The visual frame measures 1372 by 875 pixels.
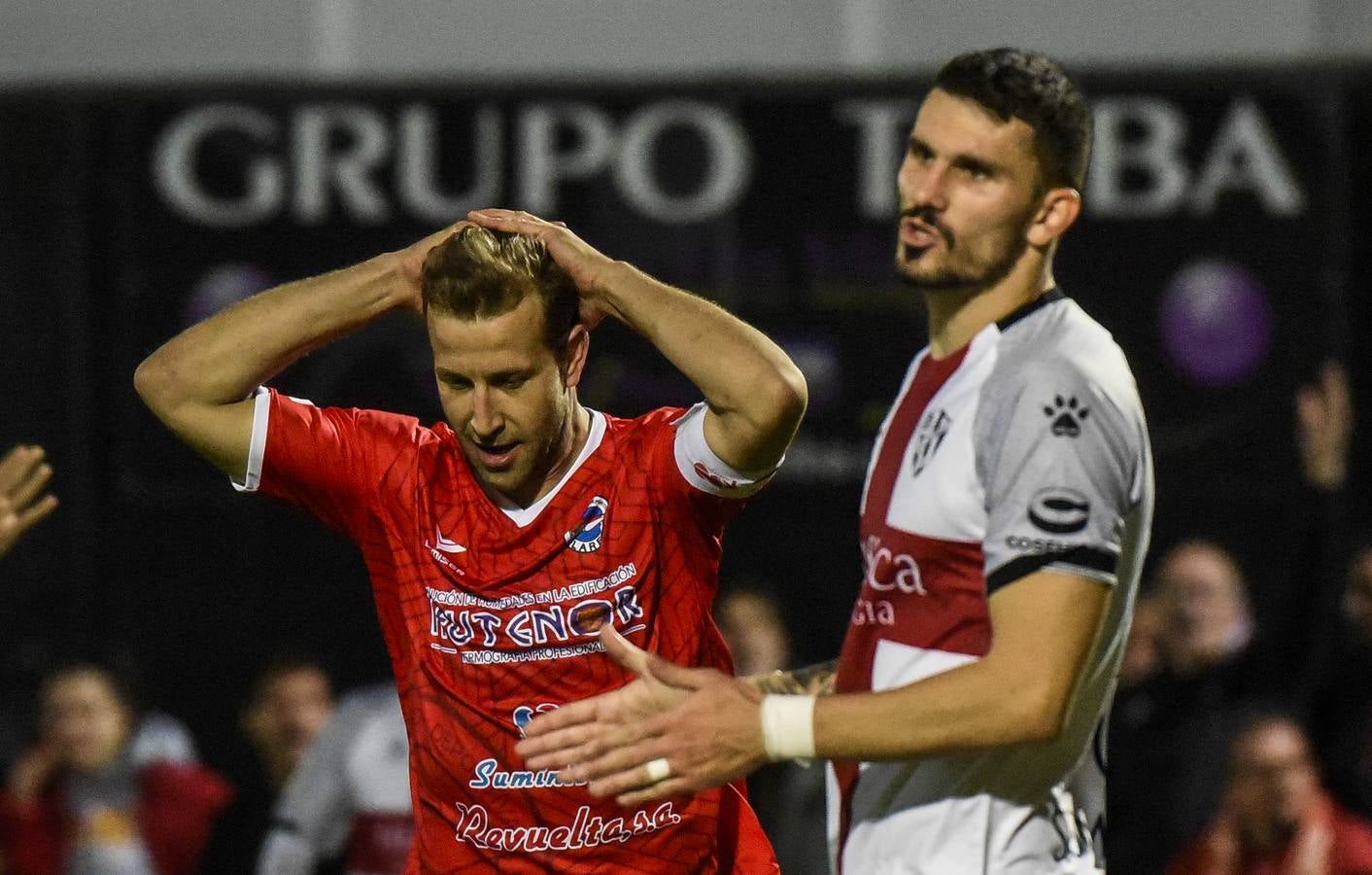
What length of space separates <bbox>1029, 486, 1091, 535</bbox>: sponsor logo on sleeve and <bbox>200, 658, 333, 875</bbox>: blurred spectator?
4.74 metres

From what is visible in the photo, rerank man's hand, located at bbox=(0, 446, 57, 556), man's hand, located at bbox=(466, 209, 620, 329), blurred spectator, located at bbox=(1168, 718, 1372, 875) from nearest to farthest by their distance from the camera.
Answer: man's hand, located at bbox=(466, 209, 620, 329) → man's hand, located at bbox=(0, 446, 57, 556) → blurred spectator, located at bbox=(1168, 718, 1372, 875)

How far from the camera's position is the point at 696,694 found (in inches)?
121

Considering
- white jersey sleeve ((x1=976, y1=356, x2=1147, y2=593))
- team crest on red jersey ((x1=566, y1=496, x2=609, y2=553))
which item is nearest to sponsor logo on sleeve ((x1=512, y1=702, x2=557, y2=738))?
team crest on red jersey ((x1=566, y1=496, x2=609, y2=553))

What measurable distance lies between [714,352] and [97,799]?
4696 millimetres

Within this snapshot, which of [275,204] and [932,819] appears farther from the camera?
[275,204]

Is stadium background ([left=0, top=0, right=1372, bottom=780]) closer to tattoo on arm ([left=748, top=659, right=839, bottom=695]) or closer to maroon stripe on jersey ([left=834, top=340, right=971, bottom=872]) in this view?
tattoo on arm ([left=748, top=659, right=839, bottom=695])

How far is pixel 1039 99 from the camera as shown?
3.27m

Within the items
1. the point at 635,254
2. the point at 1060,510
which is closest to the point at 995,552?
the point at 1060,510

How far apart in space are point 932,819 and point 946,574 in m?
0.37

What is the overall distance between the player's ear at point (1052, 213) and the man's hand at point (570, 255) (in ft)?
2.63

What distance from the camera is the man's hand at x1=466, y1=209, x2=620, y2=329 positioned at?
148 inches

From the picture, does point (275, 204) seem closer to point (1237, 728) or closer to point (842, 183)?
point (842, 183)

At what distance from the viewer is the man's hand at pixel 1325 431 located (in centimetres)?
729

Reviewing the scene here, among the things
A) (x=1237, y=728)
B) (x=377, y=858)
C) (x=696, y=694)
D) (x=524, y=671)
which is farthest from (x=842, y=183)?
(x=696, y=694)
